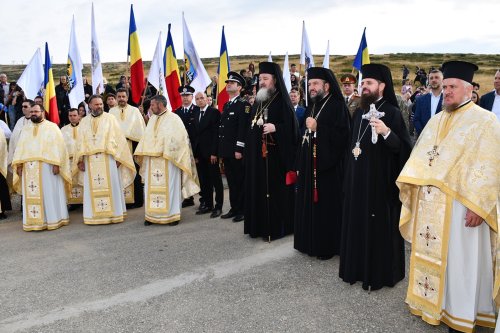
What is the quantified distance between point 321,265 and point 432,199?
1958 mm

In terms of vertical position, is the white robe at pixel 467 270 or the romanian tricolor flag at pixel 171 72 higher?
the romanian tricolor flag at pixel 171 72

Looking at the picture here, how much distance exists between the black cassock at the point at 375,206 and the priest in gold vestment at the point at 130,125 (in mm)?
5548

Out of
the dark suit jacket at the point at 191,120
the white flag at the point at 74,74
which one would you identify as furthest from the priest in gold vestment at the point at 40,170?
the dark suit jacket at the point at 191,120

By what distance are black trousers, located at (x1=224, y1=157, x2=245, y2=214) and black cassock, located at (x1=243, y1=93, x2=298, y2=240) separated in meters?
1.13

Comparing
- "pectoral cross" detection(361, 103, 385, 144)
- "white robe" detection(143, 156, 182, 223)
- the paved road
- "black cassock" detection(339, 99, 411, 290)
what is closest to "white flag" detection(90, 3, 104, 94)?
"white robe" detection(143, 156, 182, 223)

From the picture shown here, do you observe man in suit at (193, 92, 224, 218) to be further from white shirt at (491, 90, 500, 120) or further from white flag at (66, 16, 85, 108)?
white shirt at (491, 90, 500, 120)

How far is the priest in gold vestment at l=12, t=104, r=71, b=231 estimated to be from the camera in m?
7.48

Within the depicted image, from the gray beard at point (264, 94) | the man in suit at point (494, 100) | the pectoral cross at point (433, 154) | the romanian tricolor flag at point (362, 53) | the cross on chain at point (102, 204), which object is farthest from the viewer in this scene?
the romanian tricolor flag at point (362, 53)

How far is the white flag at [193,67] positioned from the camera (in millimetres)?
9844

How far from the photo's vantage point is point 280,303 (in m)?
4.44

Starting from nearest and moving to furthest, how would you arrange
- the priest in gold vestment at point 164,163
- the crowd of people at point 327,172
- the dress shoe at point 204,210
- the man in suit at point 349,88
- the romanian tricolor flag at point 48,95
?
the crowd of people at point 327,172 < the man in suit at point 349,88 < the priest in gold vestment at point 164,163 < the dress shoe at point 204,210 < the romanian tricolor flag at point 48,95

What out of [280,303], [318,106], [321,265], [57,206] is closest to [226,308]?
[280,303]

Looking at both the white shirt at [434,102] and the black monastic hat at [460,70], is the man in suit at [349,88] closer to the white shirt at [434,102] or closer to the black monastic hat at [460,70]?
the white shirt at [434,102]

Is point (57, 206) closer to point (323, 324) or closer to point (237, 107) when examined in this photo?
point (237, 107)
